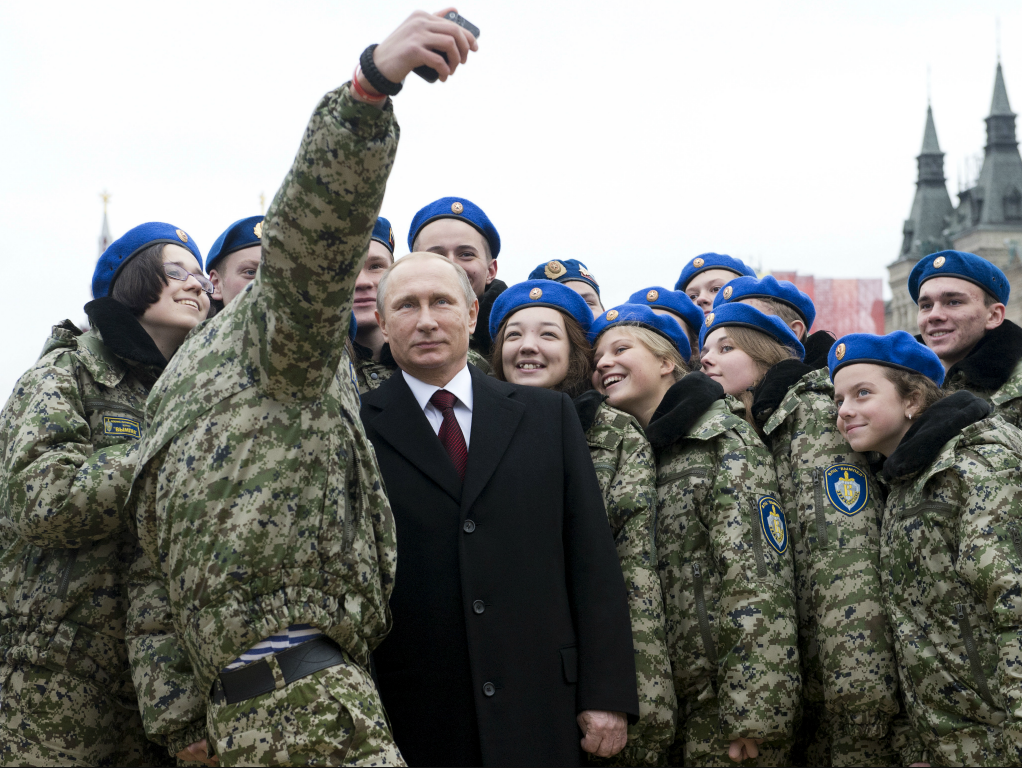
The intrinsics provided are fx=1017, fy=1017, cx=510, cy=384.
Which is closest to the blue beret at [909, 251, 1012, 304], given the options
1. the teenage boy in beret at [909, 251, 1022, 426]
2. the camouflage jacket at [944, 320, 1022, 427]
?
the teenage boy in beret at [909, 251, 1022, 426]

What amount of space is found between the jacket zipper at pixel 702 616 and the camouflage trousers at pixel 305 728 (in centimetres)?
155

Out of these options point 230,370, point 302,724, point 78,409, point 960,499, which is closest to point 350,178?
point 230,370

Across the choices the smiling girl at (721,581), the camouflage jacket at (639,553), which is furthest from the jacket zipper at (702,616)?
the camouflage jacket at (639,553)

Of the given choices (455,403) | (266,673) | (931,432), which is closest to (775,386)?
(931,432)

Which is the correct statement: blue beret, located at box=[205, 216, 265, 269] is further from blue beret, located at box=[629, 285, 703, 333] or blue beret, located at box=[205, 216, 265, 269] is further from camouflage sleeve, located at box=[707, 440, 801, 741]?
camouflage sleeve, located at box=[707, 440, 801, 741]

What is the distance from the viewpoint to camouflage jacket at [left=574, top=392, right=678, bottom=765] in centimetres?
333

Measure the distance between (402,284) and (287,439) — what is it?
102cm

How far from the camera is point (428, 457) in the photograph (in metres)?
3.07

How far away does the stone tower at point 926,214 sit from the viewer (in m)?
77.9

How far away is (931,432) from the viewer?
138 inches

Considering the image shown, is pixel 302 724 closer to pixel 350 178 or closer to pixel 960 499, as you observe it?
pixel 350 178

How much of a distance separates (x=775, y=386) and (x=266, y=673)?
99.5 inches

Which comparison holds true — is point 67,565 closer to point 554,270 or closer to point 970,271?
point 554,270

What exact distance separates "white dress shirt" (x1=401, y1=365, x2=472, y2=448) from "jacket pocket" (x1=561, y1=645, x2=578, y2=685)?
725 millimetres
